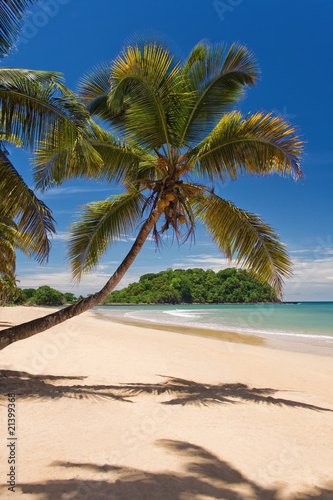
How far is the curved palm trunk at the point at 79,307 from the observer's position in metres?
5.32

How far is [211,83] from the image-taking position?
6.77m

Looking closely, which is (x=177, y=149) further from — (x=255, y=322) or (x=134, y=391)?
(x=255, y=322)

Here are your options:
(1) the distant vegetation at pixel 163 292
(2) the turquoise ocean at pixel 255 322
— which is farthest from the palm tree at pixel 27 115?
(1) the distant vegetation at pixel 163 292

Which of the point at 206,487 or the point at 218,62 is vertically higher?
the point at 218,62

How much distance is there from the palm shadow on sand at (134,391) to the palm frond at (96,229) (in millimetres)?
2059

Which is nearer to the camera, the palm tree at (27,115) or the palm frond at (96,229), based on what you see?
the palm tree at (27,115)

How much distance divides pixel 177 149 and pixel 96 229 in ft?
7.26

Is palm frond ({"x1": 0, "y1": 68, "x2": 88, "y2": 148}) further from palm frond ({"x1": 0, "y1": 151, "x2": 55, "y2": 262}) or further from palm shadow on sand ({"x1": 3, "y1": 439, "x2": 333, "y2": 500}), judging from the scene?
palm shadow on sand ({"x1": 3, "y1": 439, "x2": 333, "y2": 500})

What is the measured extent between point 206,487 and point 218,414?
2.24m

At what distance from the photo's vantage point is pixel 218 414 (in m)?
5.13

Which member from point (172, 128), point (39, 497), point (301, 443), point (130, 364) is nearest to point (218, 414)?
point (301, 443)

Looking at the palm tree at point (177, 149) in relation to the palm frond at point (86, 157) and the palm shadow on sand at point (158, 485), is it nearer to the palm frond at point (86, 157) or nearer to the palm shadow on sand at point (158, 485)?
the palm frond at point (86, 157)

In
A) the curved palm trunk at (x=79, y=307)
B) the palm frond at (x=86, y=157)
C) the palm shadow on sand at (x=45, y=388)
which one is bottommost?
the palm shadow on sand at (x=45, y=388)

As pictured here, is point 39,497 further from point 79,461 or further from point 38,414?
point 38,414
